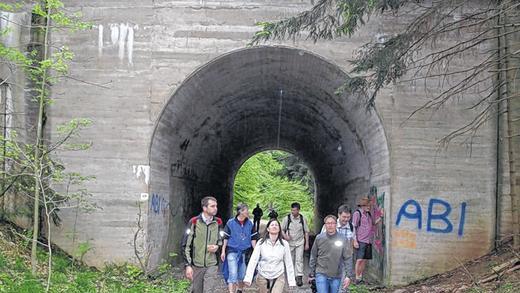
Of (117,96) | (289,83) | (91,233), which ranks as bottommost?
(91,233)

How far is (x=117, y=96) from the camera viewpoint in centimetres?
1077

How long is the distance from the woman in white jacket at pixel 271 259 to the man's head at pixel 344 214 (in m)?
1.73

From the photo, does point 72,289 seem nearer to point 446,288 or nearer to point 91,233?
point 91,233

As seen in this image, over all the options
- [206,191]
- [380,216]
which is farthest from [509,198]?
[206,191]

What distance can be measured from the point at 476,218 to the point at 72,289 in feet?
24.2

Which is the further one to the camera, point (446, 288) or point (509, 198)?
point (509, 198)

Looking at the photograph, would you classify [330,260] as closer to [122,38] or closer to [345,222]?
[345,222]

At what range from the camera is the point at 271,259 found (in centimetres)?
716

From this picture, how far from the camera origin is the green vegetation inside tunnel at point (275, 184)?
93.8 feet

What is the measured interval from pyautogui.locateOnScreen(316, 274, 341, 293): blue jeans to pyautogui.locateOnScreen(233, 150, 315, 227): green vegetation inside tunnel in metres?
20.2

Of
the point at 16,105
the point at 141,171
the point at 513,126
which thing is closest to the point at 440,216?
the point at 513,126

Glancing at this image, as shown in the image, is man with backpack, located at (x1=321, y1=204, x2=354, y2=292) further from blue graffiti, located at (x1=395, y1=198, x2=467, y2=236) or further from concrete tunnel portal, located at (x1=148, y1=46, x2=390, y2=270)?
concrete tunnel portal, located at (x1=148, y1=46, x2=390, y2=270)

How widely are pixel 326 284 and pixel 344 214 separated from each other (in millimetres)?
1765

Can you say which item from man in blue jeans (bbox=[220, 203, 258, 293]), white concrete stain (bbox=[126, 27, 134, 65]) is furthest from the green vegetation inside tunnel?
man in blue jeans (bbox=[220, 203, 258, 293])
